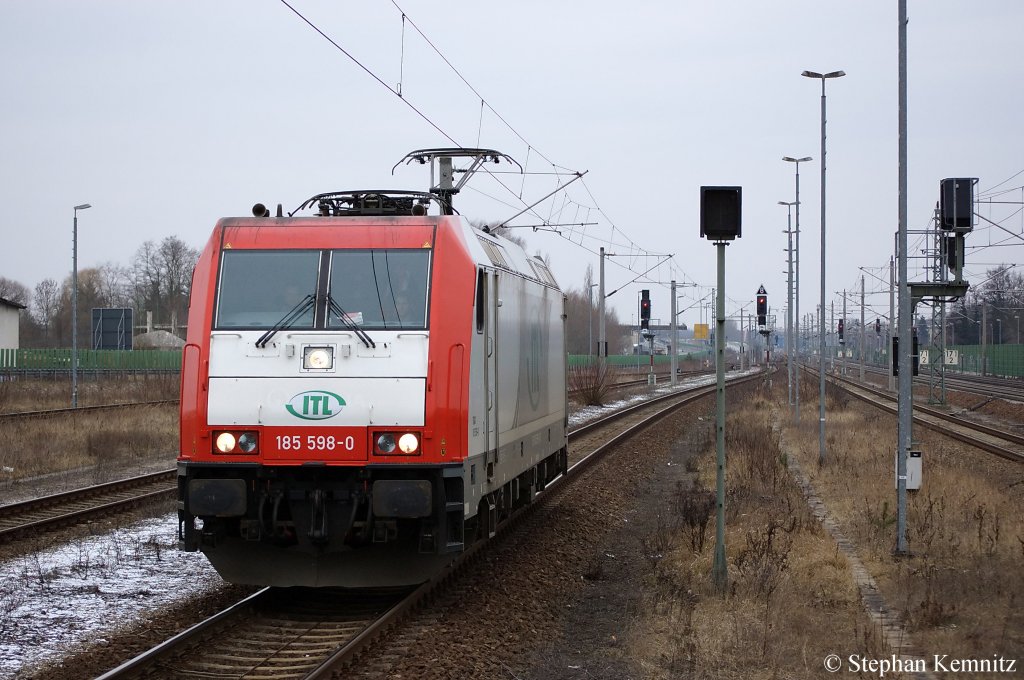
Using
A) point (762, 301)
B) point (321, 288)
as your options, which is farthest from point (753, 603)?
point (762, 301)

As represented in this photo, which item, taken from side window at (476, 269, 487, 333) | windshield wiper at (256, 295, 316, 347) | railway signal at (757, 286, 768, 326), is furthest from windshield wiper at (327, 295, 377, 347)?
railway signal at (757, 286, 768, 326)

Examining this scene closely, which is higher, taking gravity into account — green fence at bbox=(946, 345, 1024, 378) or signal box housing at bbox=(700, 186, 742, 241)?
signal box housing at bbox=(700, 186, 742, 241)

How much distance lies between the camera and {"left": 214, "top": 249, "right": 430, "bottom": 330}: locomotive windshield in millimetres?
9336

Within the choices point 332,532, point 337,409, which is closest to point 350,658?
point 332,532

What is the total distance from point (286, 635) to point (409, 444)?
1785mm

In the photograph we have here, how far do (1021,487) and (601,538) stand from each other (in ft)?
23.8

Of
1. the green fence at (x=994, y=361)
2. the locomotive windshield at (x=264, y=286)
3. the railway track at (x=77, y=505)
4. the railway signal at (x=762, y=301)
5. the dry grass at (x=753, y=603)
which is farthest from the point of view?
the green fence at (x=994, y=361)

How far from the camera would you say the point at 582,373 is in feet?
146

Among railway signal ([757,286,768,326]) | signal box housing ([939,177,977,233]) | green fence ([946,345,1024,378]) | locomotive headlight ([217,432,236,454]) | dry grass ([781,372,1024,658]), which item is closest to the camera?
dry grass ([781,372,1024,658])

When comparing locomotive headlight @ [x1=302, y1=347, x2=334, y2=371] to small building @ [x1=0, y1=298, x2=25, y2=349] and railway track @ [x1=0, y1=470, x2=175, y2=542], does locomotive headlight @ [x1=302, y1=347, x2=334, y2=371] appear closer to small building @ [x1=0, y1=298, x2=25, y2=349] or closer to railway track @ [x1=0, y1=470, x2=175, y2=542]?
railway track @ [x1=0, y1=470, x2=175, y2=542]

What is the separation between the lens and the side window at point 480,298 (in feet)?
31.3

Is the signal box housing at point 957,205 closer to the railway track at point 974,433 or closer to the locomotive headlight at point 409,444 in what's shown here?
the railway track at point 974,433

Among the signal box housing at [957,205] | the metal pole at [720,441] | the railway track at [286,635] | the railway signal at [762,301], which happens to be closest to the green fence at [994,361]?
the railway signal at [762,301]

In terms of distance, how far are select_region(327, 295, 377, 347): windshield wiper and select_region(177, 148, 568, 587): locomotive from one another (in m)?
0.02
